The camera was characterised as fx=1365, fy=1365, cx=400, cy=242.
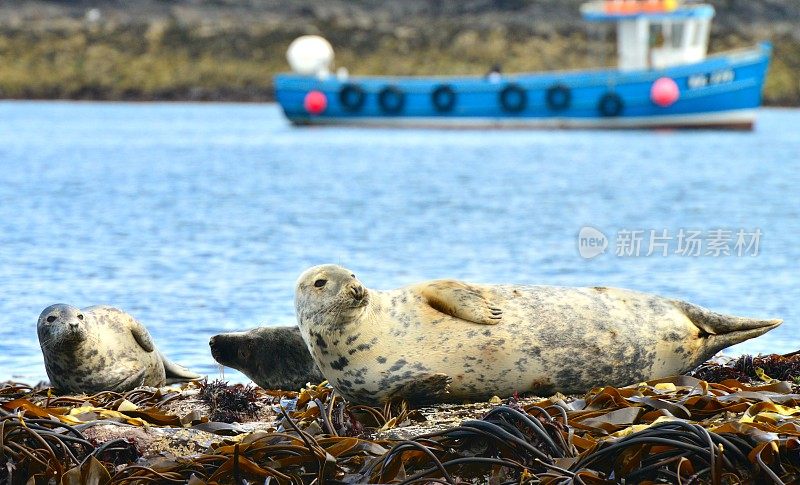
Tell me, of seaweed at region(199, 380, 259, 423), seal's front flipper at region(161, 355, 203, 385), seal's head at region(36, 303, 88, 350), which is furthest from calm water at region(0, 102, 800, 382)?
seaweed at region(199, 380, 259, 423)

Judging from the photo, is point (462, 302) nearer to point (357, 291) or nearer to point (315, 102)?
point (357, 291)

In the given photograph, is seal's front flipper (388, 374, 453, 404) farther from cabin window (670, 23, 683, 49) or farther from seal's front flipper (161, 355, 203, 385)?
cabin window (670, 23, 683, 49)

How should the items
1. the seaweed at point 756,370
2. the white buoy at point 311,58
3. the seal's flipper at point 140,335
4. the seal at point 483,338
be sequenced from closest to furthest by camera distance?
the seal at point 483,338, the seaweed at point 756,370, the seal's flipper at point 140,335, the white buoy at point 311,58

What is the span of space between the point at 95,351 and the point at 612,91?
2997 cm

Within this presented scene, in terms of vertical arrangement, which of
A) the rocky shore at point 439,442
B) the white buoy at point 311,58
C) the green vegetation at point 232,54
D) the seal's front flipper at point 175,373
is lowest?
the green vegetation at point 232,54

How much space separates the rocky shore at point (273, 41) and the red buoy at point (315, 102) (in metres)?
25.5

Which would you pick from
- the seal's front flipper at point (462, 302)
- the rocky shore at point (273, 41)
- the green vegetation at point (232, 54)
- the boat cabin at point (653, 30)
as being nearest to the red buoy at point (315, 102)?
the boat cabin at point (653, 30)

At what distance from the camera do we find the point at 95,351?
20.6 feet

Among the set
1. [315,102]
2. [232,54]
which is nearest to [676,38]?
[315,102]

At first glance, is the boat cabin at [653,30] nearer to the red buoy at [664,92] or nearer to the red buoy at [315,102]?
the red buoy at [664,92]

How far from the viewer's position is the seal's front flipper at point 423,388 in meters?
5.34

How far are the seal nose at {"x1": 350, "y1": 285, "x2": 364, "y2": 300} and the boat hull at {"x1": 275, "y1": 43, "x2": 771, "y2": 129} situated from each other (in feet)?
96.8

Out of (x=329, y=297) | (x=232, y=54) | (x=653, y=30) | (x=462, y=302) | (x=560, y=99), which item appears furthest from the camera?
(x=232, y=54)

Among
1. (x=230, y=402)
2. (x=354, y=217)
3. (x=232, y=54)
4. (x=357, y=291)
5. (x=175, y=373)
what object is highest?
(x=357, y=291)
